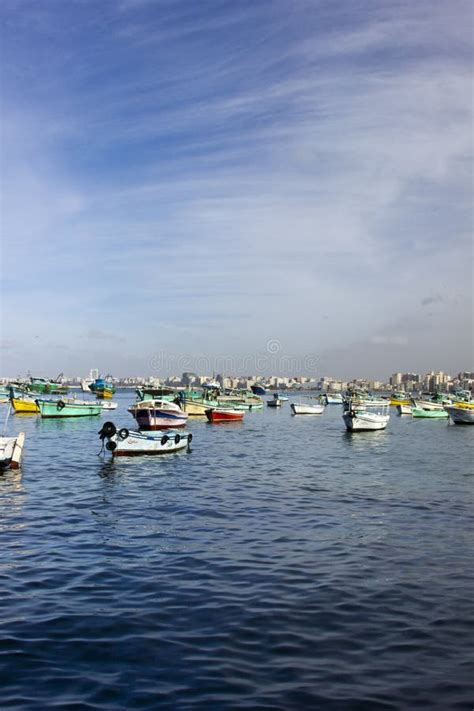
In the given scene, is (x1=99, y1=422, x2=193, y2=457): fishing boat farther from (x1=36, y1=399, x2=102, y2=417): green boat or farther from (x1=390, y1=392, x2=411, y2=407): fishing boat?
(x1=390, y1=392, x2=411, y2=407): fishing boat

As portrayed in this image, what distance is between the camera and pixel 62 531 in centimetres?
1928

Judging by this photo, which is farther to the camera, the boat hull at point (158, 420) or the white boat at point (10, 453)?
the boat hull at point (158, 420)

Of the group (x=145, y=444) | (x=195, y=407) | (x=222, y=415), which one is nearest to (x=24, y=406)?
(x=195, y=407)

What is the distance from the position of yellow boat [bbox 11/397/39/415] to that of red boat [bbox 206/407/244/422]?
2689cm

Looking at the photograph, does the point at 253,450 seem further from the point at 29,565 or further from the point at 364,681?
the point at 364,681

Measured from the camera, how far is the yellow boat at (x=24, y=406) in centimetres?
8494

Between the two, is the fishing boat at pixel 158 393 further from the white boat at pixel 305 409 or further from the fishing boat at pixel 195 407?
the white boat at pixel 305 409

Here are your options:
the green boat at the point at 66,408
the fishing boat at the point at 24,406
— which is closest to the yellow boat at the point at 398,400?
the green boat at the point at 66,408

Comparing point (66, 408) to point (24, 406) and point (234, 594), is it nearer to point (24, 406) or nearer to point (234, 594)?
point (24, 406)

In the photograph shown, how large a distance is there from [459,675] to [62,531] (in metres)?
12.8

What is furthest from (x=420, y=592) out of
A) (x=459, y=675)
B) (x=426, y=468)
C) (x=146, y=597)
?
(x=426, y=468)

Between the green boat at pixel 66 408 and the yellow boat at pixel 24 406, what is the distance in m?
10.3

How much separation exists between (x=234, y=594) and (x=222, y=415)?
60121mm

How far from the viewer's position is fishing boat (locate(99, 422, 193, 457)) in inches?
1453
